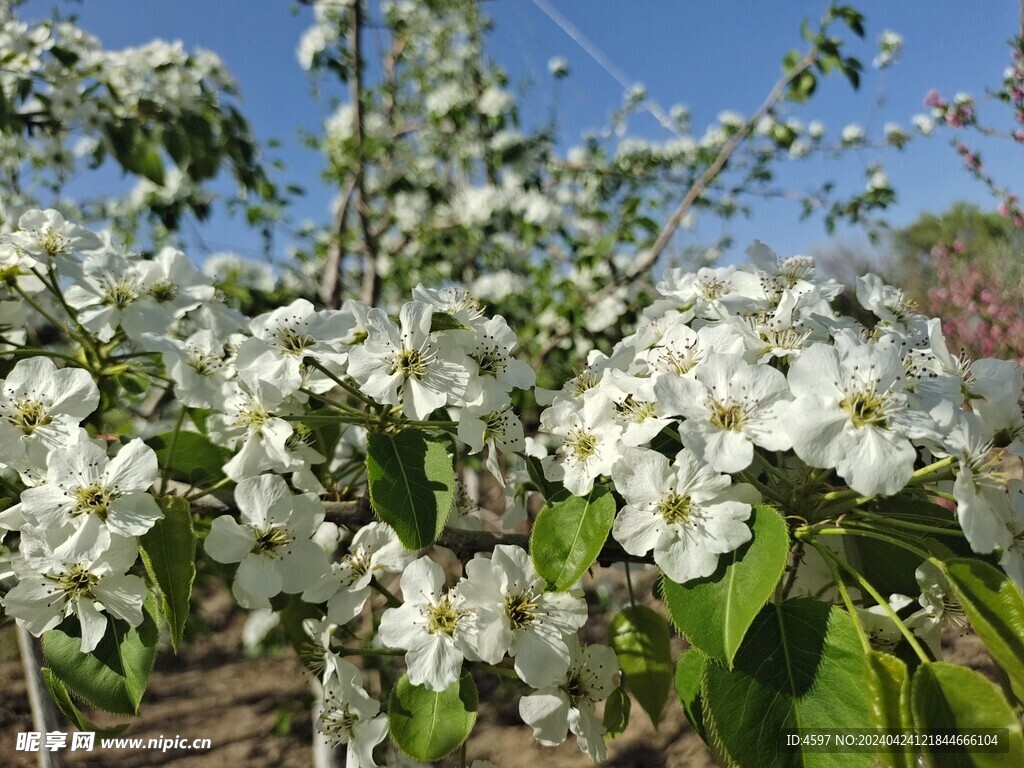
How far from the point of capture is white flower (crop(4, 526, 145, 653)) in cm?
80

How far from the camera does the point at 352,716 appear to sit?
3.33ft

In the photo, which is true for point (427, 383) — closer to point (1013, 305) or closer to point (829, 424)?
point (829, 424)

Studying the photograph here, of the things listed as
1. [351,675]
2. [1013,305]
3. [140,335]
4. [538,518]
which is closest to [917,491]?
[538,518]

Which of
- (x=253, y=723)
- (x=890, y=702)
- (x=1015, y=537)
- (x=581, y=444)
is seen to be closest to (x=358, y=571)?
(x=581, y=444)

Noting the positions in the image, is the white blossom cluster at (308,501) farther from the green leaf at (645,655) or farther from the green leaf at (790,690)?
Answer: the green leaf at (790,690)

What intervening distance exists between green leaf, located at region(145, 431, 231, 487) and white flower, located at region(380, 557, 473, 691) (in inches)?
14.0

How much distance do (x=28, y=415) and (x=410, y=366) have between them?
0.50 m

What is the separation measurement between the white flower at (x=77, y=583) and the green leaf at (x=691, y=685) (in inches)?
24.3

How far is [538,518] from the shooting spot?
2.66 ft

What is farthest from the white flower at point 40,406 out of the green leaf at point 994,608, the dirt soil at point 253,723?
the dirt soil at point 253,723

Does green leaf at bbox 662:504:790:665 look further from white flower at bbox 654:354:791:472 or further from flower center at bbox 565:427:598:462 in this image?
flower center at bbox 565:427:598:462

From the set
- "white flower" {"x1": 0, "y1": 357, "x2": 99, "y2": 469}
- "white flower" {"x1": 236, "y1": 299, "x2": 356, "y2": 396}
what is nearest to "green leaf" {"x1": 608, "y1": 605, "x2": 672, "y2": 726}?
"white flower" {"x1": 236, "y1": 299, "x2": 356, "y2": 396}

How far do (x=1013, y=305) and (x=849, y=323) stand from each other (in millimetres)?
6790

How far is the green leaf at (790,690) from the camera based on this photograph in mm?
704
